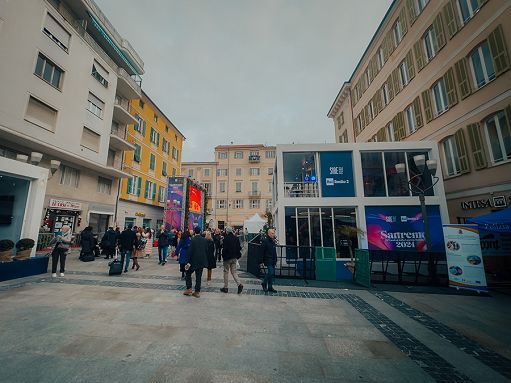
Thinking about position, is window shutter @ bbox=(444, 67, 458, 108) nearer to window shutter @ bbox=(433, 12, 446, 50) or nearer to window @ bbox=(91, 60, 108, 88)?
window shutter @ bbox=(433, 12, 446, 50)

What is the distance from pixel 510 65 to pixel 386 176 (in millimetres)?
6358

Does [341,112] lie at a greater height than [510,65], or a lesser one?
greater

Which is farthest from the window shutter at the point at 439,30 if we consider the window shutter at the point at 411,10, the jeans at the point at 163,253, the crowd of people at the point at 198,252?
the jeans at the point at 163,253

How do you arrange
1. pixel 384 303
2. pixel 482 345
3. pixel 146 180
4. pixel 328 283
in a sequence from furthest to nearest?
pixel 146 180
pixel 328 283
pixel 384 303
pixel 482 345

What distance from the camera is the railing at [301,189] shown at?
493 inches

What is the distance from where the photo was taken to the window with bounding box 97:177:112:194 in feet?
61.5

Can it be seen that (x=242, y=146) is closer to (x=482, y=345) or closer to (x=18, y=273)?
(x=18, y=273)

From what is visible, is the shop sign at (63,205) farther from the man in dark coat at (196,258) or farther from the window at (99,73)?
the man in dark coat at (196,258)

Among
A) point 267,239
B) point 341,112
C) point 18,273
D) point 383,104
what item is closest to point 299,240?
point 267,239

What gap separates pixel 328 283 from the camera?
8406 millimetres

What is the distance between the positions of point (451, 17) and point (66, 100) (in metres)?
23.3

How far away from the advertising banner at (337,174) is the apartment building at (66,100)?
13.6 m

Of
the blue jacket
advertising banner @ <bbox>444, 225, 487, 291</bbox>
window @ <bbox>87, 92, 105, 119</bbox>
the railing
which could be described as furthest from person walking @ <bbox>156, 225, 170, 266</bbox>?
window @ <bbox>87, 92, 105, 119</bbox>

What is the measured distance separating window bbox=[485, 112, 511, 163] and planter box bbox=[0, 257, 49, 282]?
743 inches
